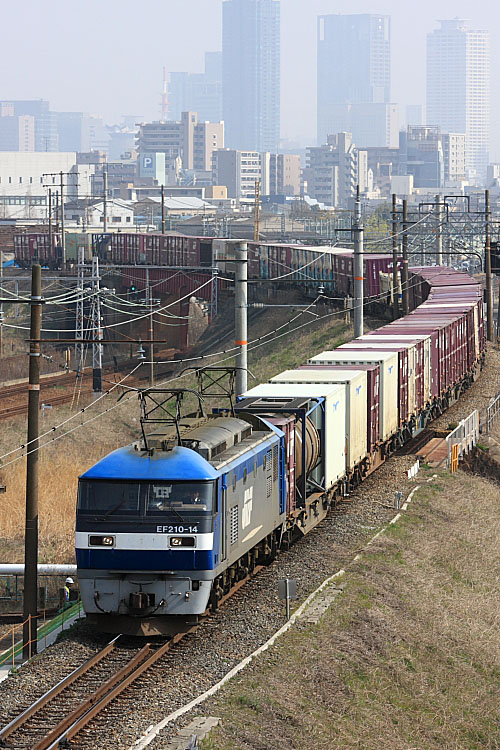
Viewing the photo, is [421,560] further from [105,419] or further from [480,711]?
[105,419]

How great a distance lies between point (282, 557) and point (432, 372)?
17.6 m

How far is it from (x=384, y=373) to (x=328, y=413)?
21.3 ft

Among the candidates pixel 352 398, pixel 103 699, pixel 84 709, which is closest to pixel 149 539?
pixel 103 699

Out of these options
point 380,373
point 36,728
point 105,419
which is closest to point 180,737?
point 36,728

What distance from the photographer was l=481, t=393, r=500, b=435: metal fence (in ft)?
137

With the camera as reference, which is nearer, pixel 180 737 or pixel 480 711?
pixel 180 737

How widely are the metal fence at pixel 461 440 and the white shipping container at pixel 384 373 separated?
5.65ft

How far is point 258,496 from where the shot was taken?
843 inches

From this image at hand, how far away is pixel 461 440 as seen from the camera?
119 ft

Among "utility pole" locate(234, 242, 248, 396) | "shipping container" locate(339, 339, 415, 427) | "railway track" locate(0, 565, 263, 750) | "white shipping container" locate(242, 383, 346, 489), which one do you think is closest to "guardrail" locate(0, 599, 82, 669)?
"railway track" locate(0, 565, 263, 750)

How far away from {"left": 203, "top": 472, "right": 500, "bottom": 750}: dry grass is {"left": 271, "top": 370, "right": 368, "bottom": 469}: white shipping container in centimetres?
316

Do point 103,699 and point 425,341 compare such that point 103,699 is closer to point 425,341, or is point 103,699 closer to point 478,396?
point 425,341

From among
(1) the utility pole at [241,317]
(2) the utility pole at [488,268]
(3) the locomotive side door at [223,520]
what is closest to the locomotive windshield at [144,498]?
(3) the locomotive side door at [223,520]

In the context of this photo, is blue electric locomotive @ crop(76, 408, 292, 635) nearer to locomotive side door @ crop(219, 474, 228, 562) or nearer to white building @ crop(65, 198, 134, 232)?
locomotive side door @ crop(219, 474, 228, 562)
